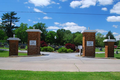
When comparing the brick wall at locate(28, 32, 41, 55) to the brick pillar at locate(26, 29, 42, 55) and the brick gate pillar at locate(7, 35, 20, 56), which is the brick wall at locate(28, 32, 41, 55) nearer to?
the brick pillar at locate(26, 29, 42, 55)

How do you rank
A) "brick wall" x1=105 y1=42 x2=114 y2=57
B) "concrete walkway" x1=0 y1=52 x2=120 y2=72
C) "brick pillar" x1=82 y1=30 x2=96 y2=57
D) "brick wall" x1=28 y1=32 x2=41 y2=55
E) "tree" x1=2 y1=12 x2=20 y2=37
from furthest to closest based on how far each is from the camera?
"tree" x1=2 y1=12 x2=20 y2=37 < "brick wall" x1=28 y1=32 x2=41 y2=55 < "brick wall" x1=105 y1=42 x2=114 y2=57 < "brick pillar" x1=82 y1=30 x2=96 y2=57 < "concrete walkway" x1=0 y1=52 x2=120 y2=72

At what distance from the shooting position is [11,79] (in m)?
4.70

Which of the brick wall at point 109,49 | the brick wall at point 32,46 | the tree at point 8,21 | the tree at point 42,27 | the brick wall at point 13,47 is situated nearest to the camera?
the brick wall at point 109,49

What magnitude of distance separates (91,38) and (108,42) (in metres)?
2.20

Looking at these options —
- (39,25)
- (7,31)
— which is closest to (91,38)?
(7,31)

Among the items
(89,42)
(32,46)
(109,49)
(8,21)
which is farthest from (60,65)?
(8,21)

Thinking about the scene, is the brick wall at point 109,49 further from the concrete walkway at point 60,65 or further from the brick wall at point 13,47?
the brick wall at point 13,47

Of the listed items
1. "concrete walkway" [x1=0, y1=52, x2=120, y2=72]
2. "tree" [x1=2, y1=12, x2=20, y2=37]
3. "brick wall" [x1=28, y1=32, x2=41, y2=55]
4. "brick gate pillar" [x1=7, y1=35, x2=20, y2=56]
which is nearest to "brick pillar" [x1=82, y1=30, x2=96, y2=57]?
"concrete walkway" [x1=0, y1=52, x2=120, y2=72]

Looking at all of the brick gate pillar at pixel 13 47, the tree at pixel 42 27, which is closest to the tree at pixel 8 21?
the tree at pixel 42 27

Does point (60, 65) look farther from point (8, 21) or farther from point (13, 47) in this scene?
point (8, 21)

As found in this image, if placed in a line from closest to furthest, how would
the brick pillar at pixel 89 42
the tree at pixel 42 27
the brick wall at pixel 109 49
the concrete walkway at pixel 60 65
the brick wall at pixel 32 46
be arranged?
the concrete walkway at pixel 60 65, the brick pillar at pixel 89 42, the brick wall at pixel 109 49, the brick wall at pixel 32 46, the tree at pixel 42 27

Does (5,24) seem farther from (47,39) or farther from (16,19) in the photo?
(47,39)

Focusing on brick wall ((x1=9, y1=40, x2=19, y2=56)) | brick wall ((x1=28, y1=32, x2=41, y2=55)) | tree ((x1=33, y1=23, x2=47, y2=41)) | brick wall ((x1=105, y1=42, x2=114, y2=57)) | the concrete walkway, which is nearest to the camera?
the concrete walkway

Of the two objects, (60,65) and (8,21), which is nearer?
(60,65)
